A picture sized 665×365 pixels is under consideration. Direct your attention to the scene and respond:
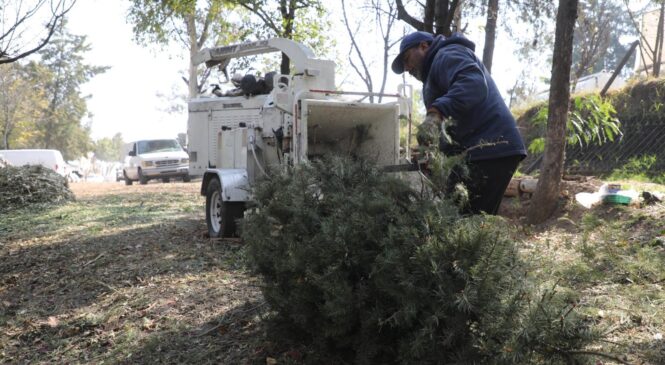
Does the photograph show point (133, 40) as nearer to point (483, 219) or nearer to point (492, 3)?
point (492, 3)

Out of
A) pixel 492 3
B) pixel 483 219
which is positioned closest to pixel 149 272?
pixel 483 219

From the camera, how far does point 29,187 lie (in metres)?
12.2

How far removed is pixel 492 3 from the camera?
495 inches

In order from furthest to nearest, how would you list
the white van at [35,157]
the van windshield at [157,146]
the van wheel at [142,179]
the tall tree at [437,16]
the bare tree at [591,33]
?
1. the white van at [35,157]
2. the van windshield at [157,146]
3. the van wheel at [142,179]
4. the bare tree at [591,33]
5. the tall tree at [437,16]

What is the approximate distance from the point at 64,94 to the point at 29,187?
5241 centimetres

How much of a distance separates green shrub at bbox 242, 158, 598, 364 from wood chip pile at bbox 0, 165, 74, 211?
10.0 m

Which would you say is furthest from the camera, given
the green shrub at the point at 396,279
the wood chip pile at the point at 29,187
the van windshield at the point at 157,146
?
the van windshield at the point at 157,146

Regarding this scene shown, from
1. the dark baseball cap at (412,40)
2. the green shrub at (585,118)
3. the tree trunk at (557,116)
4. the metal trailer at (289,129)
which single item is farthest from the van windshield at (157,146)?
the dark baseball cap at (412,40)

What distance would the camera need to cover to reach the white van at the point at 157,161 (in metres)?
24.4

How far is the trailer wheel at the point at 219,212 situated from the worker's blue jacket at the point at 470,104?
14.5ft

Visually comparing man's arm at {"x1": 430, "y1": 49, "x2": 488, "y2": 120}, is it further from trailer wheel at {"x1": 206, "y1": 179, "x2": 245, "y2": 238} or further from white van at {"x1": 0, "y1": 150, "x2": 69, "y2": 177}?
white van at {"x1": 0, "y1": 150, "x2": 69, "y2": 177}

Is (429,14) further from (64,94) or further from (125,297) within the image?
(64,94)

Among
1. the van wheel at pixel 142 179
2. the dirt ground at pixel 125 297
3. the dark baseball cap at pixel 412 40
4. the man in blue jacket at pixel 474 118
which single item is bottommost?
the dirt ground at pixel 125 297

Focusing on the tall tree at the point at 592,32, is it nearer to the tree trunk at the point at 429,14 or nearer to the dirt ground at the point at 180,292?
the tree trunk at the point at 429,14
